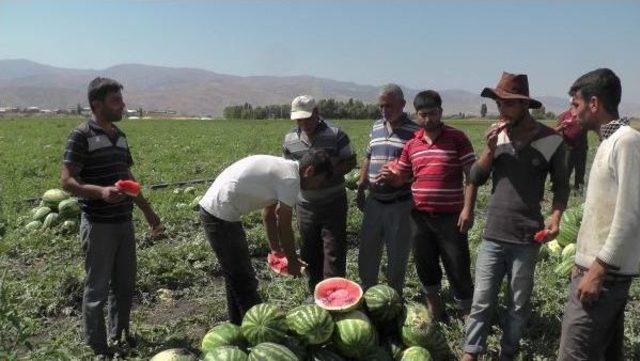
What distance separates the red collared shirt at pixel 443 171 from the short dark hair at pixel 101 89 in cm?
270

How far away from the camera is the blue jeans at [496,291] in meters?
4.43

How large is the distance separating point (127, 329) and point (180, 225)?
12.6ft

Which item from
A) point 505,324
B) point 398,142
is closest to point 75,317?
point 398,142

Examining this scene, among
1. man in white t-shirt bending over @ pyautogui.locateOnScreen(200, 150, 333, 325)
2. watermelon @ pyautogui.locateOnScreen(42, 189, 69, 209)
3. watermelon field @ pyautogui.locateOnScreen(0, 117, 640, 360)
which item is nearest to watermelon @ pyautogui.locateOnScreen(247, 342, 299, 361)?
watermelon field @ pyautogui.locateOnScreen(0, 117, 640, 360)

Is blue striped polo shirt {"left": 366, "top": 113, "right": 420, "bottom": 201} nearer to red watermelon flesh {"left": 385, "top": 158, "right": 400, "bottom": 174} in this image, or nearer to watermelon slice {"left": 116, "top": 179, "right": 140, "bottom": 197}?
red watermelon flesh {"left": 385, "top": 158, "right": 400, "bottom": 174}

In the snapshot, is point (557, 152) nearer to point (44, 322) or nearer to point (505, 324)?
point (505, 324)

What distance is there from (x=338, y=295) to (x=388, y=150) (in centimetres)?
167

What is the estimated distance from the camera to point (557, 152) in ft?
14.2

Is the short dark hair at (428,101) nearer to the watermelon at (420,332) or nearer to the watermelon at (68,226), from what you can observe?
the watermelon at (420,332)

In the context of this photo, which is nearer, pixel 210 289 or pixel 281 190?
pixel 281 190

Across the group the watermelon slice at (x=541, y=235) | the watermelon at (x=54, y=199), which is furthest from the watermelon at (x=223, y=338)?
the watermelon at (x=54, y=199)

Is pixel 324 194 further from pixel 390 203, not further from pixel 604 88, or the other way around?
pixel 604 88

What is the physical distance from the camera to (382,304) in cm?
456

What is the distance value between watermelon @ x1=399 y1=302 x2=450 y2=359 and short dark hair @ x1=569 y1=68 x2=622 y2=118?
2094 mm
